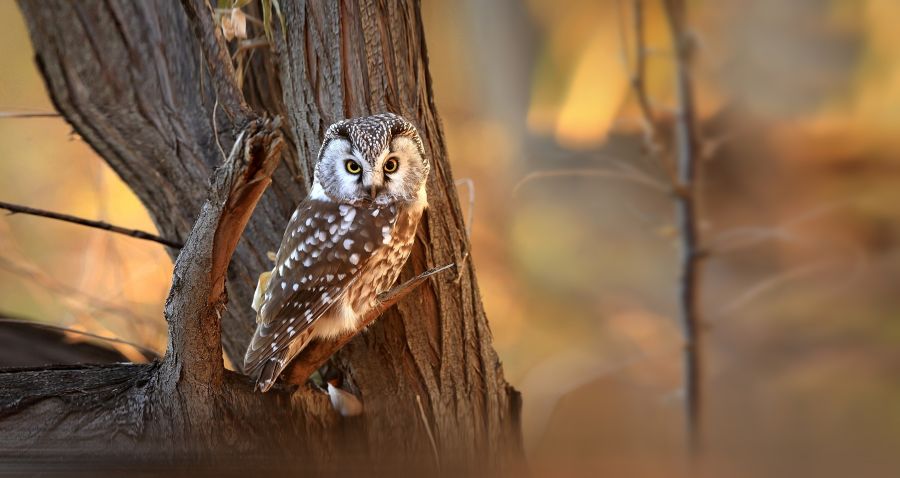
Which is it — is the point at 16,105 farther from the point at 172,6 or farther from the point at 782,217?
the point at 782,217

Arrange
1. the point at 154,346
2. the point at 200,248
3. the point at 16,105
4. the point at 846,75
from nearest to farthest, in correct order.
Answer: the point at 200,248
the point at 846,75
the point at 16,105
the point at 154,346

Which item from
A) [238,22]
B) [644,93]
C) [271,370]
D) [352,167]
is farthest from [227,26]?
[644,93]

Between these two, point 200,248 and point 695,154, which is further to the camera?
point 695,154

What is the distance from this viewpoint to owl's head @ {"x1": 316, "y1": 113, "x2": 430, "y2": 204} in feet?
3.23

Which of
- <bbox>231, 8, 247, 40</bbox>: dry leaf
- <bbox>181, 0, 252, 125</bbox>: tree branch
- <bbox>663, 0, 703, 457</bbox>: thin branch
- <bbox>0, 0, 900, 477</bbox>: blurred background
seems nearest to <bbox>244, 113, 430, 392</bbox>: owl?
<bbox>181, 0, 252, 125</bbox>: tree branch

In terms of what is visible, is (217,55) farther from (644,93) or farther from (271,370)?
(644,93)

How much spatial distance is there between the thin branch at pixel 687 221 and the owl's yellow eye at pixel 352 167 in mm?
634

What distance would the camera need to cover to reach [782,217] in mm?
1299

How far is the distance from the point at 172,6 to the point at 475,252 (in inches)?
29.7

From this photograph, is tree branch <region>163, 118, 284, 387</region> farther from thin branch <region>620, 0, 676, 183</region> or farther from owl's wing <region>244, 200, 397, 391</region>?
thin branch <region>620, 0, 676, 183</region>

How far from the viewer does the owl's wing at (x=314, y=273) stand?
1.05 meters

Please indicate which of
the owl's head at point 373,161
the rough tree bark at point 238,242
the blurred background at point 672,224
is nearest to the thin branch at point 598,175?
the blurred background at point 672,224

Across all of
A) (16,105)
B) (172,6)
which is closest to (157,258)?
(16,105)

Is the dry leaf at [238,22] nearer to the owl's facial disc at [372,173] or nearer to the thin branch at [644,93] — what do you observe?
the owl's facial disc at [372,173]
